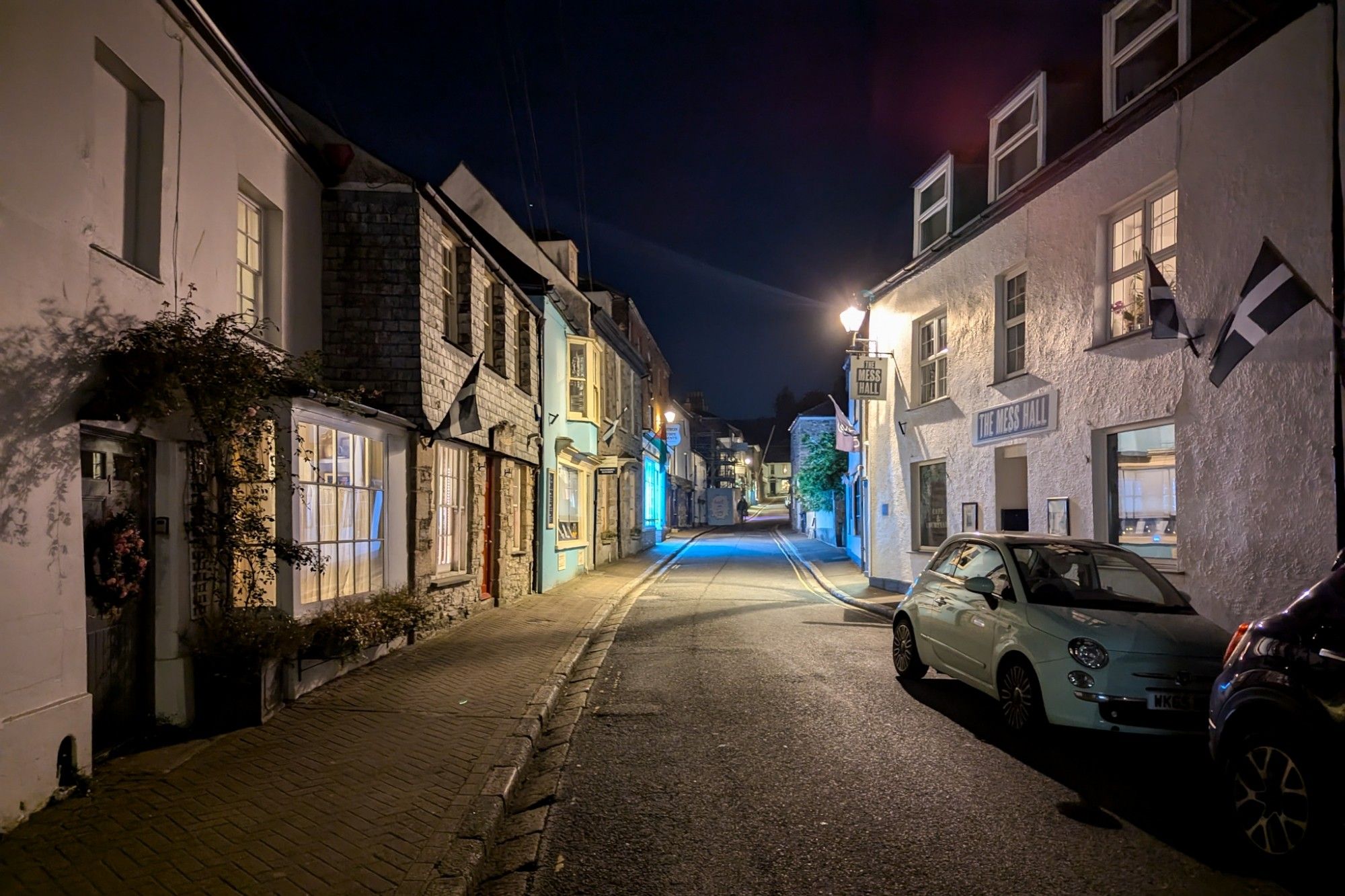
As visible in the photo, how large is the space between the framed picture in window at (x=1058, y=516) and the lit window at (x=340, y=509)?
29.0 feet

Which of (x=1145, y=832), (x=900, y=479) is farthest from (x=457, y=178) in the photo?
(x=1145, y=832)

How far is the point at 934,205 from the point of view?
16859 millimetres

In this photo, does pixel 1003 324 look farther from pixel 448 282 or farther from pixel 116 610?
pixel 116 610

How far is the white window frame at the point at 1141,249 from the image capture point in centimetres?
996

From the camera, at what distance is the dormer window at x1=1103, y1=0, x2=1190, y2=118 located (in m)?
9.94

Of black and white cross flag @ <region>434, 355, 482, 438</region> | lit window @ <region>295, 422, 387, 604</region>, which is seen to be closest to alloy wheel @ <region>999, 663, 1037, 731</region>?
lit window @ <region>295, 422, 387, 604</region>

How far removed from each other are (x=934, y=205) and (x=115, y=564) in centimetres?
1540

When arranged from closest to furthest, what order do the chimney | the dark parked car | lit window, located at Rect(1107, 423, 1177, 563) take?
the dark parked car < lit window, located at Rect(1107, 423, 1177, 563) < the chimney

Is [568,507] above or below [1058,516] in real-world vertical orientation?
below

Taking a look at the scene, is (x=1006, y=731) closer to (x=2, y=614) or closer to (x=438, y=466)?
(x=2, y=614)

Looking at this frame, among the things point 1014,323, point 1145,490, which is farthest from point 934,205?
point 1145,490

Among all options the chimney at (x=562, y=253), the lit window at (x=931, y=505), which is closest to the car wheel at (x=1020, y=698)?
the lit window at (x=931, y=505)

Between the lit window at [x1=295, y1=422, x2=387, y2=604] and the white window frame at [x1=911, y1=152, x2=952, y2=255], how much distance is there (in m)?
11.0

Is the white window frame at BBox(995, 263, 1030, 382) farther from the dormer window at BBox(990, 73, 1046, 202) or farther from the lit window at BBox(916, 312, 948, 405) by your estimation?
the lit window at BBox(916, 312, 948, 405)
